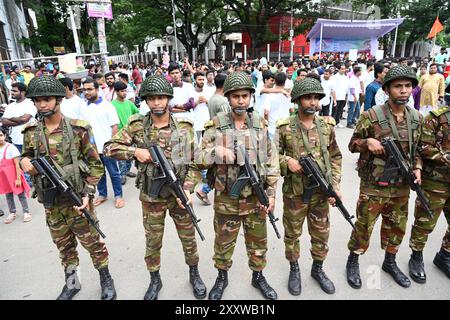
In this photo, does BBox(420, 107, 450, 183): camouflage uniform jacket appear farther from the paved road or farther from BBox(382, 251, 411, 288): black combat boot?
the paved road

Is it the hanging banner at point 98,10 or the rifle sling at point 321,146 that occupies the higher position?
the hanging banner at point 98,10

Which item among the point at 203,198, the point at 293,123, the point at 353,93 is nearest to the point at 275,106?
the point at 203,198

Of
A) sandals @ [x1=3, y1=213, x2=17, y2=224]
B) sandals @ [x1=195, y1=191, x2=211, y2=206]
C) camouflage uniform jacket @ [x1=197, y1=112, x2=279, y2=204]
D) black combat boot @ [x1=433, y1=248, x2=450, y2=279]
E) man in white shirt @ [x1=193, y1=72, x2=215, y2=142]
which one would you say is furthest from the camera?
man in white shirt @ [x1=193, y1=72, x2=215, y2=142]

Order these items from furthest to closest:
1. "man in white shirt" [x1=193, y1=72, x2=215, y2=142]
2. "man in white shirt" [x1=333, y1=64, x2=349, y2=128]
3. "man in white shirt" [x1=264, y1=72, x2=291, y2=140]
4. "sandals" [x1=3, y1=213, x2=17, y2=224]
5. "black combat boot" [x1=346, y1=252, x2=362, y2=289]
→ "man in white shirt" [x1=333, y1=64, x2=349, y2=128] < "man in white shirt" [x1=193, y1=72, x2=215, y2=142] < "man in white shirt" [x1=264, y1=72, x2=291, y2=140] < "sandals" [x1=3, y1=213, x2=17, y2=224] < "black combat boot" [x1=346, y1=252, x2=362, y2=289]

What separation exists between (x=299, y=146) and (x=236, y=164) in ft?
1.94

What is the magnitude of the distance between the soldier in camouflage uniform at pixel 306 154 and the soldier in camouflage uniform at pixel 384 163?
0.30 m

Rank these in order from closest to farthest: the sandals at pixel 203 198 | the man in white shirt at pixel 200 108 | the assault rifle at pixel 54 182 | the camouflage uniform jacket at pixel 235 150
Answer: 1. the assault rifle at pixel 54 182
2. the camouflage uniform jacket at pixel 235 150
3. the sandals at pixel 203 198
4. the man in white shirt at pixel 200 108

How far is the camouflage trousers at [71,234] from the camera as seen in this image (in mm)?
2584

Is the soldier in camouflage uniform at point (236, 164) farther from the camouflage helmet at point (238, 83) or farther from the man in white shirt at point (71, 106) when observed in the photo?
the man in white shirt at point (71, 106)

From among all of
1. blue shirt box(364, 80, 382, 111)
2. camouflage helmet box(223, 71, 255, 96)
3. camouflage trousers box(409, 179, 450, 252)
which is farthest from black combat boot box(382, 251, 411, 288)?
blue shirt box(364, 80, 382, 111)

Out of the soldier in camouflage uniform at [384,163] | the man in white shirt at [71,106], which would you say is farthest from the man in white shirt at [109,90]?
the soldier in camouflage uniform at [384,163]

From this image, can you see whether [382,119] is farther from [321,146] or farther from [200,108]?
[200,108]

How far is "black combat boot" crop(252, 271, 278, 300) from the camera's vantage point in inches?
108

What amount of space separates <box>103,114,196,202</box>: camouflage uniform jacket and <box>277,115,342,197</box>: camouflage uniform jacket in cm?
80
